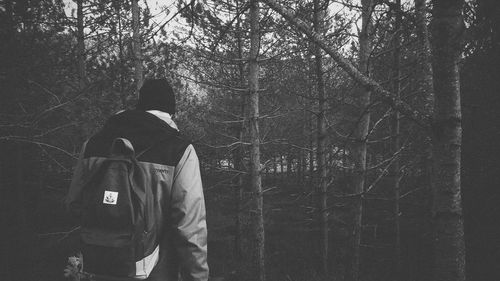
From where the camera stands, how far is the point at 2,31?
7957 millimetres

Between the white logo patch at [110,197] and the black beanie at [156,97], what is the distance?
668 mm

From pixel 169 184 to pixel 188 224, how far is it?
10.2 inches

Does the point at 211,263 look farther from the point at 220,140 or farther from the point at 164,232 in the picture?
the point at 164,232

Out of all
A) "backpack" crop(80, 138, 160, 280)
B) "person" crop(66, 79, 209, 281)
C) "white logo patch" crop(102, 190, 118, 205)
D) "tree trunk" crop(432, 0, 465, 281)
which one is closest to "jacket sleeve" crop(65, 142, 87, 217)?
"person" crop(66, 79, 209, 281)

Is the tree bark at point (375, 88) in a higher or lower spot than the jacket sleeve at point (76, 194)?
higher

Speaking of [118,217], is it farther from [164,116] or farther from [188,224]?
[164,116]

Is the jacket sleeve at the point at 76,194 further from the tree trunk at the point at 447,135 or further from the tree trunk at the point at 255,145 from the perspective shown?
the tree trunk at the point at 255,145

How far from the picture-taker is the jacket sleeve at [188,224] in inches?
75.0

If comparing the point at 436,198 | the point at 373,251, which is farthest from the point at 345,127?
the point at 436,198

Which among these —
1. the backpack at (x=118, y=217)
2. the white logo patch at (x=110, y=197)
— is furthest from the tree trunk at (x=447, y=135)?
the white logo patch at (x=110, y=197)

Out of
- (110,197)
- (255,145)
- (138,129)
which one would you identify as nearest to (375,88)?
(138,129)

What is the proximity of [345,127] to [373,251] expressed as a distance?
25.1 feet

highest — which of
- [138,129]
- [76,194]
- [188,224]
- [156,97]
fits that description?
[156,97]

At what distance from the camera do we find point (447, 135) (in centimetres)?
198
